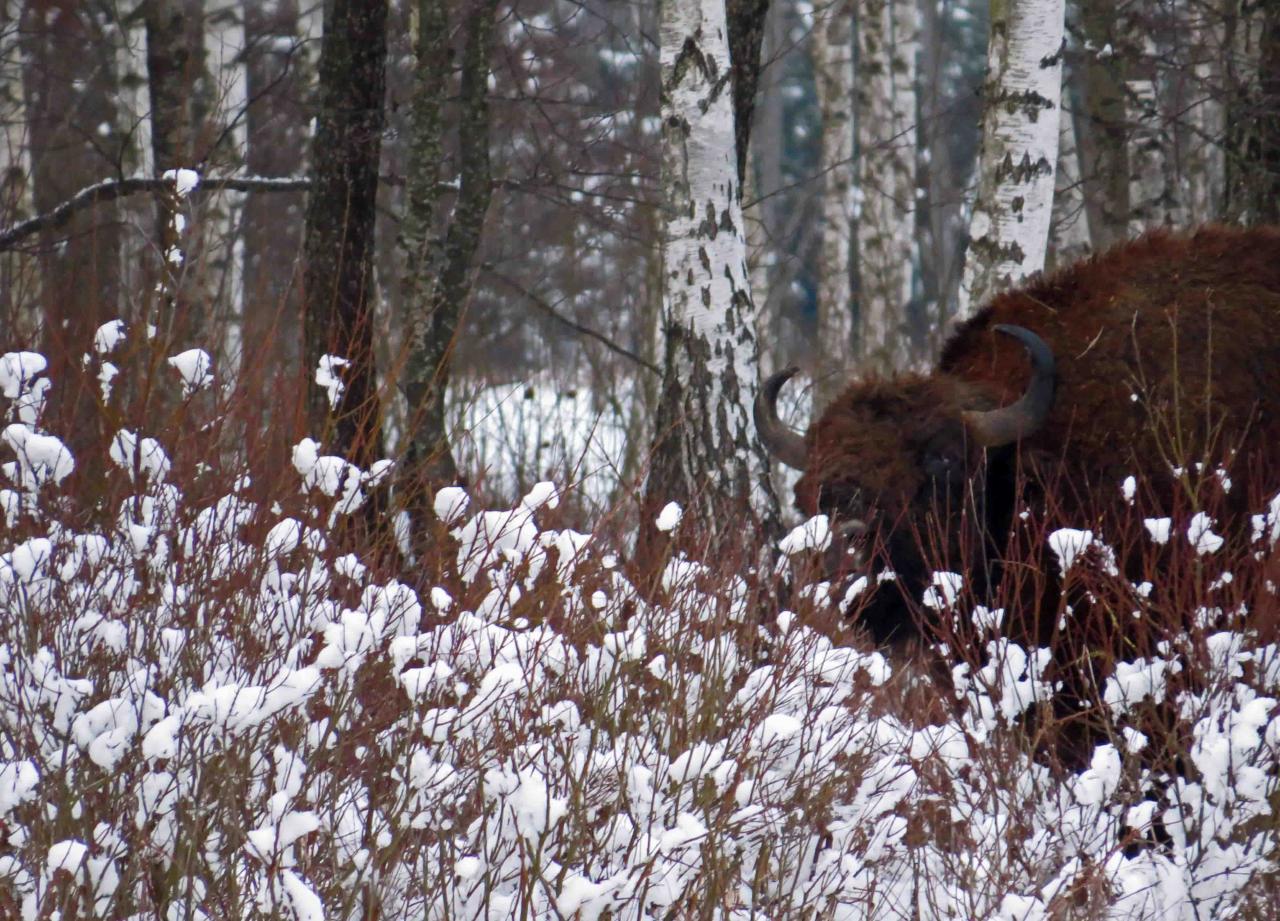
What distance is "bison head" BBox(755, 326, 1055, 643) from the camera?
5703mm

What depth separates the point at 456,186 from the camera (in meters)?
8.86

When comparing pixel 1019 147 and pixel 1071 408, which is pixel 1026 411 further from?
pixel 1019 147

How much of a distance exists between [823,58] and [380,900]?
14471 millimetres

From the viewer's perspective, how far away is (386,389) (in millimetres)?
4246

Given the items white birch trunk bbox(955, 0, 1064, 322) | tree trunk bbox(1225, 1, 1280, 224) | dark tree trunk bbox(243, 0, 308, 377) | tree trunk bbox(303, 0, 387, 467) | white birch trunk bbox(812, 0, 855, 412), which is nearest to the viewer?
white birch trunk bbox(955, 0, 1064, 322)

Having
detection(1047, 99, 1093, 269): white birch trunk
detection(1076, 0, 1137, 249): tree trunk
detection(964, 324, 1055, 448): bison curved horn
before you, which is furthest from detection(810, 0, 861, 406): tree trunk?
detection(964, 324, 1055, 448): bison curved horn

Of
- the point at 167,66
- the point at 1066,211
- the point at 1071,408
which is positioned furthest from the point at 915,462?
the point at 1066,211

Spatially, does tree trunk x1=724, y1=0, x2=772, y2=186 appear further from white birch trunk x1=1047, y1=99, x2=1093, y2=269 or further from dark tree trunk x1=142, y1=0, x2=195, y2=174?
white birch trunk x1=1047, y1=99, x2=1093, y2=269

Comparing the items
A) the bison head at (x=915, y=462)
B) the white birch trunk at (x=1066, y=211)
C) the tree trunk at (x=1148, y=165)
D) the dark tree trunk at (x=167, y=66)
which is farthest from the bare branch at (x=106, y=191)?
the white birch trunk at (x=1066, y=211)

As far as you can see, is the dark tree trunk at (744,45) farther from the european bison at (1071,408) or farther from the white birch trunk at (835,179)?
the white birch trunk at (835,179)

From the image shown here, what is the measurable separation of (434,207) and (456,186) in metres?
0.94

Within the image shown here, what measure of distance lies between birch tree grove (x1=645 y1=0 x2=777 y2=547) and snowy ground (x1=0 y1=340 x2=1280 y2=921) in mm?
2451

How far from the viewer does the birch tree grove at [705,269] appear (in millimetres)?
6406

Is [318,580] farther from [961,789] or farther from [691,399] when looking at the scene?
[691,399]
